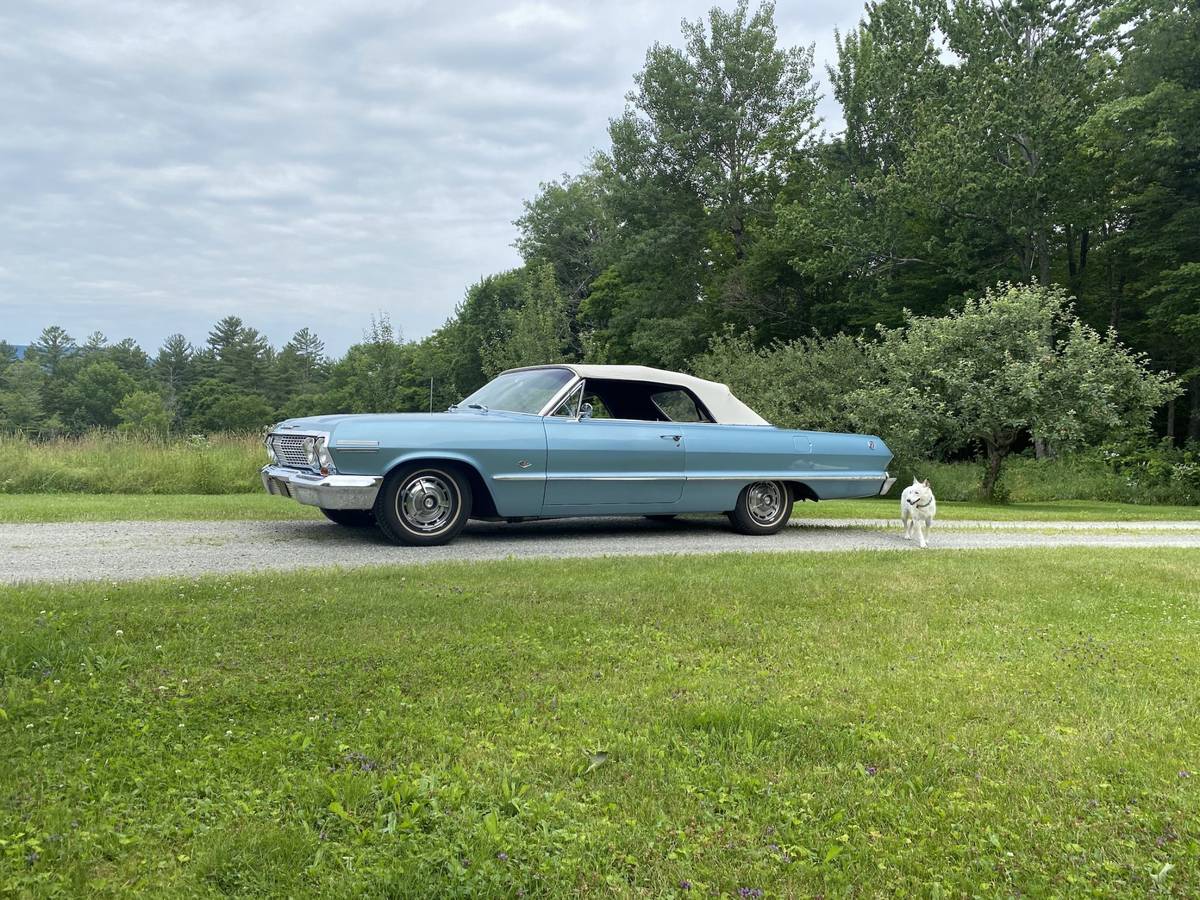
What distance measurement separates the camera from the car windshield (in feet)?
28.6

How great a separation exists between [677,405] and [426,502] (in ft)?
10.3

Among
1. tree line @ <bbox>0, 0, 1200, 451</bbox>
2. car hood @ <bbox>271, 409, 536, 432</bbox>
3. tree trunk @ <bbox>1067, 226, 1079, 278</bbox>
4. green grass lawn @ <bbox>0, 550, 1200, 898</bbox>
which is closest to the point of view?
green grass lawn @ <bbox>0, 550, 1200, 898</bbox>

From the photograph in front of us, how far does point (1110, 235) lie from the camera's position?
32.5 m

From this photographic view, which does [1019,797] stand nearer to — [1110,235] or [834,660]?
[834,660]

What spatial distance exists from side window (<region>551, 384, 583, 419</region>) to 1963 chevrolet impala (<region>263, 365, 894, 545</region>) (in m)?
0.01

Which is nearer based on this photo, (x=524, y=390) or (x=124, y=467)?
(x=524, y=390)

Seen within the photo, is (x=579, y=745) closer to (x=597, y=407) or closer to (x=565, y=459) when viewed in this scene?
(x=565, y=459)

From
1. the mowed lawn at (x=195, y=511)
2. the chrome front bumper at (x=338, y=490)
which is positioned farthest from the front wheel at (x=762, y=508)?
the chrome front bumper at (x=338, y=490)

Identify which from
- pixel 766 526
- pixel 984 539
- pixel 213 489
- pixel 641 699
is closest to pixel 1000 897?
pixel 641 699

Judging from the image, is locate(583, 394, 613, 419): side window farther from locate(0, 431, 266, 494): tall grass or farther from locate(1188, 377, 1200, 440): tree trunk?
locate(1188, 377, 1200, 440): tree trunk

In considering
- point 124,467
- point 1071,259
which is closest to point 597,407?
point 124,467

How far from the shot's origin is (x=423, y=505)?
7.80 m

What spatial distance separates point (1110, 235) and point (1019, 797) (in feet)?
117

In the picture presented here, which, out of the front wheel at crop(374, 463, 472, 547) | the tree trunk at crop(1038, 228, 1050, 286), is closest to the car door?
the front wheel at crop(374, 463, 472, 547)
